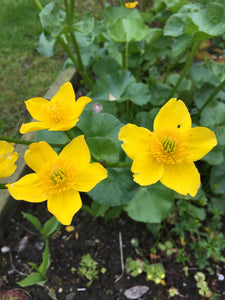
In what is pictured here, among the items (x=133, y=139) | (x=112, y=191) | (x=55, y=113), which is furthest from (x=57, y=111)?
(x=112, y=191)

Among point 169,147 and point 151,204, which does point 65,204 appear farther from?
point 151,204

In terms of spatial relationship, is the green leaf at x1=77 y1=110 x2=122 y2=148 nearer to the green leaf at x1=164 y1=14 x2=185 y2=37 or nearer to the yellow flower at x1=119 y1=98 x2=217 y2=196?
the yellow flower at x1=119 y1=98 x2=217 y2=196

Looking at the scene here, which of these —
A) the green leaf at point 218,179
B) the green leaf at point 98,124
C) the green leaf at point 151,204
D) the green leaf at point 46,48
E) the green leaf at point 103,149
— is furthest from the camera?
the green leaf at point 46,48

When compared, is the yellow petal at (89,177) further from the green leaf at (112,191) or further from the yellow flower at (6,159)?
the green leaf at (112,191)

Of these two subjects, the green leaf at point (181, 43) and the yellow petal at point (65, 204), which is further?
the green leaf at point (181, 43)

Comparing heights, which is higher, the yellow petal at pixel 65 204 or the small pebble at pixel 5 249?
the yellow petal at pixel 65 204

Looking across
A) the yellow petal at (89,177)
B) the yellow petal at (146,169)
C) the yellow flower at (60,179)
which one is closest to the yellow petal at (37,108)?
the yellow flower at (60,179)
